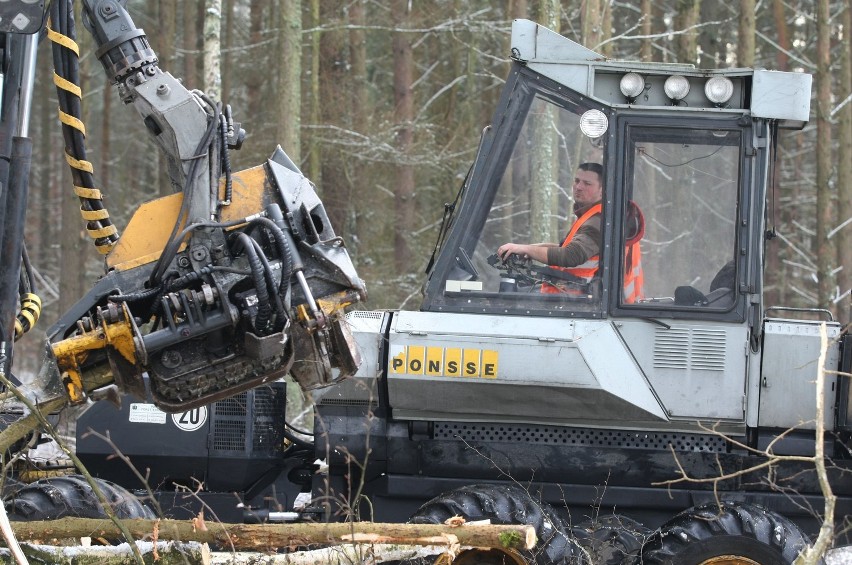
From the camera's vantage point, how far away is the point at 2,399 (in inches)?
193

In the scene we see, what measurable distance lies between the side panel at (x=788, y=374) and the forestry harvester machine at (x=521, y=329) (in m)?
0.01

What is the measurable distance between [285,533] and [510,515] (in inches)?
46.6

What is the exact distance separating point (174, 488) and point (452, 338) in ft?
6.67

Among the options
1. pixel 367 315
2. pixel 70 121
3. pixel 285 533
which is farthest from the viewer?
pixel 367 315

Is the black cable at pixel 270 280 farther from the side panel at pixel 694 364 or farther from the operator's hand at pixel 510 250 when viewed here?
the side panel at pixel 694 364

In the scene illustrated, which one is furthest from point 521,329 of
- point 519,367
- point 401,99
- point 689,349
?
point 401,99

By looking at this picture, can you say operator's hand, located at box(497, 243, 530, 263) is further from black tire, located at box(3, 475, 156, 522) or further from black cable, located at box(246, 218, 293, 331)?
black tire, located at box(3, 475, 156, 522)

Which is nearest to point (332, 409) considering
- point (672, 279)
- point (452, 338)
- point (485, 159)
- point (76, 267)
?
point (452, 338)

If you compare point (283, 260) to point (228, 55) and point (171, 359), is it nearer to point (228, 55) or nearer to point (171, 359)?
point (171, 359)

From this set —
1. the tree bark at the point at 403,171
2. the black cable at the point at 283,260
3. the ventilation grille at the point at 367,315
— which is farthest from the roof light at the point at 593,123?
the tree bark at the point at 403,171

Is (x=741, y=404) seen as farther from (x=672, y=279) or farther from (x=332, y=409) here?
(x=332, y=409)

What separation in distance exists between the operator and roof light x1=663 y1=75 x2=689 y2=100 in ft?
1.76

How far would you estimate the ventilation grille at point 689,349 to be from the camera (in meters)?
5.56

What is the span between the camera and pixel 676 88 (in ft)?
18.4
